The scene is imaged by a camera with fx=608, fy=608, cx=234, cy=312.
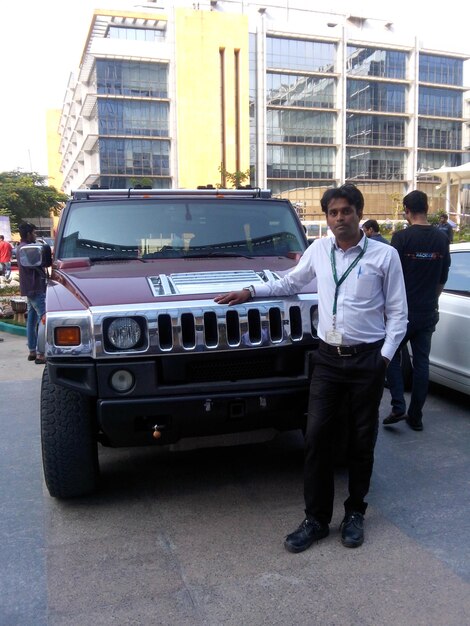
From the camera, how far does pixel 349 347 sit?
320 centimetres

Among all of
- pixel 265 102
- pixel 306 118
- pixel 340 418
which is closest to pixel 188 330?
pixel 340 418

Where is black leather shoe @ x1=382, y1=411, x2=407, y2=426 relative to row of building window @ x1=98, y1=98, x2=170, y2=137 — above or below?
below

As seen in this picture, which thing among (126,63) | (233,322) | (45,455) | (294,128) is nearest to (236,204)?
(233,322)

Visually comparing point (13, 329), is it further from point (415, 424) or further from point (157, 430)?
point (157, 430)

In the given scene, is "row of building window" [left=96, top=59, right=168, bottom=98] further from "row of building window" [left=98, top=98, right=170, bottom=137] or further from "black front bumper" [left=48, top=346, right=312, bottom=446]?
"black front bumper" [left=48, top=346, right=312, bottom=446]

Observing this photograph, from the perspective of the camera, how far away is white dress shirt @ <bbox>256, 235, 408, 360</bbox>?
3199 mm

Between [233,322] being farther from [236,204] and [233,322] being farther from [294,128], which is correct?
[294,128]

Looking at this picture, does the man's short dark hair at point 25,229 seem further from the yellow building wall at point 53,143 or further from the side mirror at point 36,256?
the yellow building wall at point 53,143

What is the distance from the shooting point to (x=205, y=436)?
3672mm

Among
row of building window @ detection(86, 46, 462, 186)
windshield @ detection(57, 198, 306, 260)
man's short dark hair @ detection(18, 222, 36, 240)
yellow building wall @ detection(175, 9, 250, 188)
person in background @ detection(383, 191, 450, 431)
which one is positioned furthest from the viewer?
yellow building wall @ detection(175, 9, 250, 188)

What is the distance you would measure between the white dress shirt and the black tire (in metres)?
1.53

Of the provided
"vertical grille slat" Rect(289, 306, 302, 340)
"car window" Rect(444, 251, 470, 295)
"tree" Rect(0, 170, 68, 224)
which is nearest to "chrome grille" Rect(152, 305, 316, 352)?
"vertical grille slat" Rect(289, 306, 302, 340)

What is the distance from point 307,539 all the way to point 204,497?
0.93 m

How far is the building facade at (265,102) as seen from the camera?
65312 millimetres
